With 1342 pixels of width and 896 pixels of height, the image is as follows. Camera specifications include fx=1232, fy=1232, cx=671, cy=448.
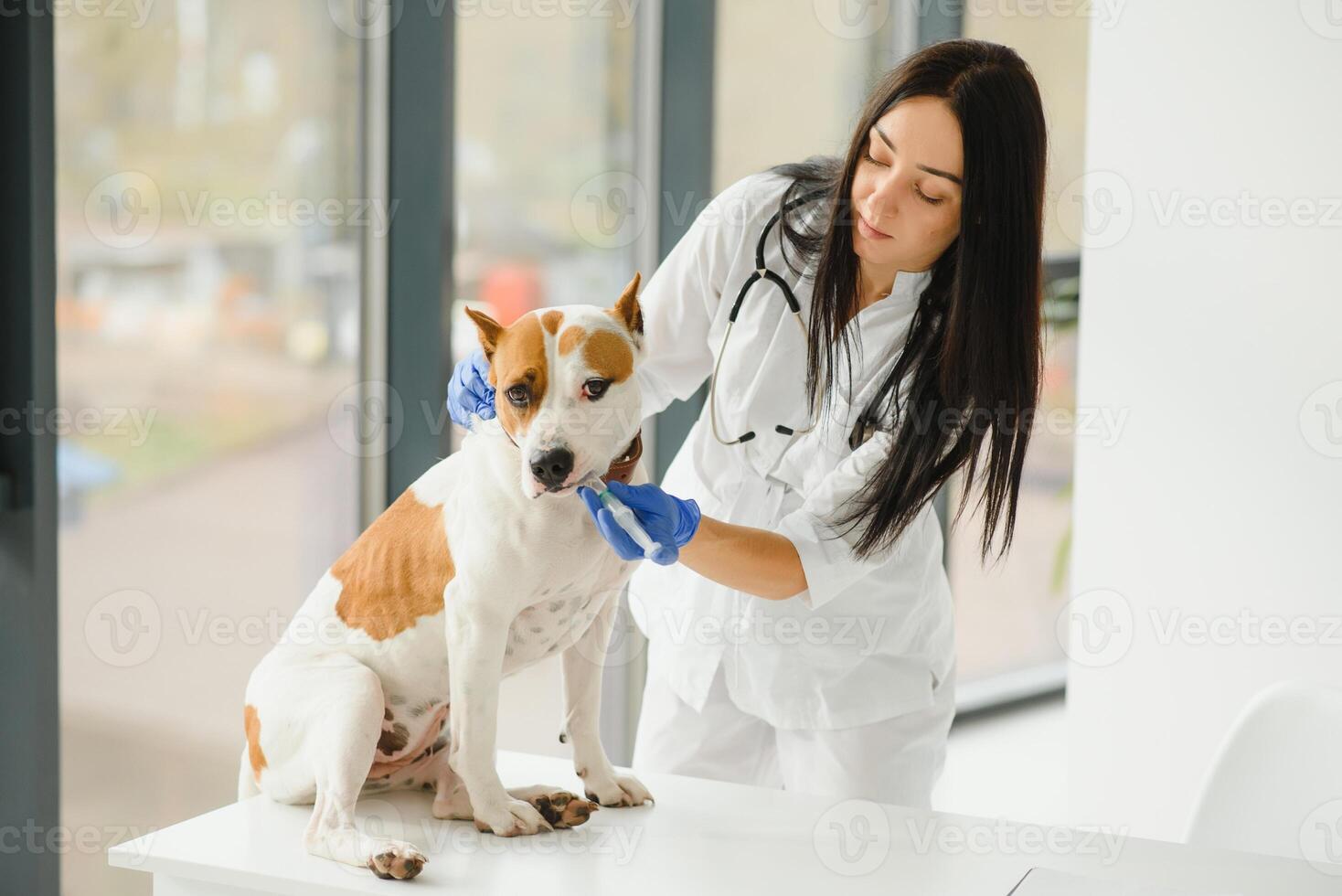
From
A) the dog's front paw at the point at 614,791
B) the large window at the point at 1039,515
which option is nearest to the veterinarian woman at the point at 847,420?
the dog's front paw at the point at 614,791

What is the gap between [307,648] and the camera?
54.1 inches

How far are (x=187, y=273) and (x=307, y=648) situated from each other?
3.61 ft

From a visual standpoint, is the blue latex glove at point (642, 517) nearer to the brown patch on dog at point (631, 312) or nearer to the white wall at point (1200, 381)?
the brown patch on dog at point (631, 312)

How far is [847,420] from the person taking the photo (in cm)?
168

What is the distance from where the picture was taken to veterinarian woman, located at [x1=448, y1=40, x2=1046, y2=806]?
1.49 meters

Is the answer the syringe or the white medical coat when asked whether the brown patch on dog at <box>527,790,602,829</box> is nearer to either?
the syringe

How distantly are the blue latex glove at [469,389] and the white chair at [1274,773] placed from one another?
1.10m

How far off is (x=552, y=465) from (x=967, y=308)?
0.63 m

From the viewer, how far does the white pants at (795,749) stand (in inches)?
67.6

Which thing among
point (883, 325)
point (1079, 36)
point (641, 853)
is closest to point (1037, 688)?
point (1079, 36)

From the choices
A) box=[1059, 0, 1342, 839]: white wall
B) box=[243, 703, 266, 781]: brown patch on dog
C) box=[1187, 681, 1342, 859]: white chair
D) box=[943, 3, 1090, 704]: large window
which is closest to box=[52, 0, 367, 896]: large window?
box=[243, 703, 266, 781]: brown patch on dog

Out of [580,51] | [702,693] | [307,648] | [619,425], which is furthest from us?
[580,51]

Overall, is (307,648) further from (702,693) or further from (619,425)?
(702,693)

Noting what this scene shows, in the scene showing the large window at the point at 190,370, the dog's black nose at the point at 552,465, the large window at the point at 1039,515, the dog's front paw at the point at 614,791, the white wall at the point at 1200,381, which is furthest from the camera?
the large window at the point at 1039,515
